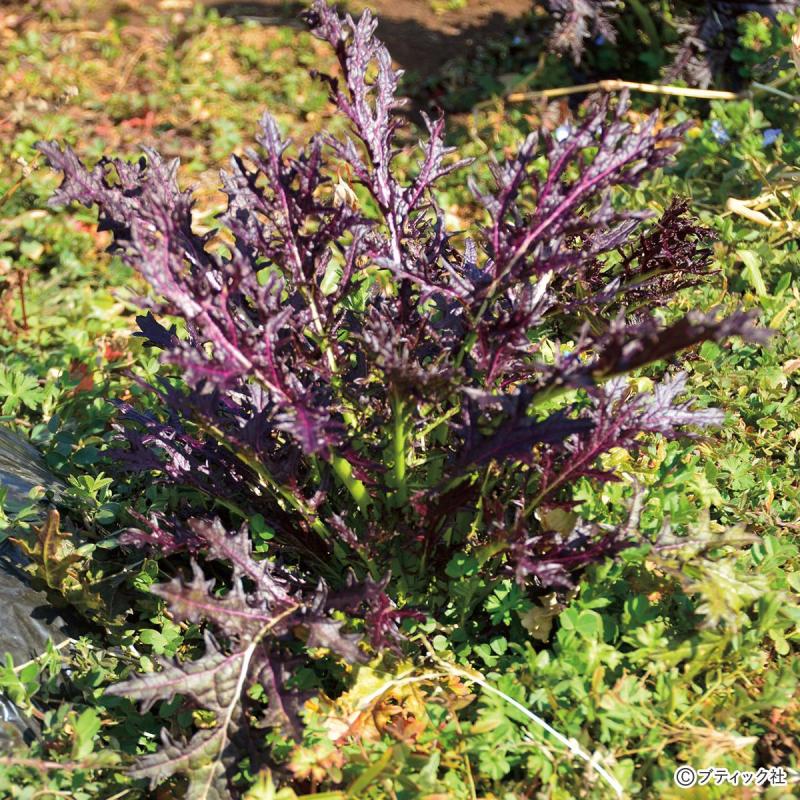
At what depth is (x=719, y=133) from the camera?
3.91 metres

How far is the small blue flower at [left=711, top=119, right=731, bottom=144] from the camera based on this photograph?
3.90 meters

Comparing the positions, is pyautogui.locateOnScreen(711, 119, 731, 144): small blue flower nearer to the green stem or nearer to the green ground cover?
the green ground cover

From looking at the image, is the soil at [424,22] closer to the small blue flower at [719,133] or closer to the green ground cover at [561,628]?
the small blue flower at [719,133]

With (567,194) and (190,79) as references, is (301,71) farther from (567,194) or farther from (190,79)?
(567,194)

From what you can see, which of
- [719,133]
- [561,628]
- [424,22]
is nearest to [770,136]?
[719,133]

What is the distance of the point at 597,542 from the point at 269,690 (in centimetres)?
80

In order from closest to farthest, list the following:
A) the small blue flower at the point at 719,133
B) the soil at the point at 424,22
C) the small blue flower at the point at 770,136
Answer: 1. the small blue flower at the point at 770,136
2. the small blue flower at the point at 719,133
3. the soil at the point at 424,22

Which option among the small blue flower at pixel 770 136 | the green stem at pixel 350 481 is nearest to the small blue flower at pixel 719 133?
the small blue flower at pixel 770 136

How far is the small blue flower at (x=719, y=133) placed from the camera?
390 centimetres

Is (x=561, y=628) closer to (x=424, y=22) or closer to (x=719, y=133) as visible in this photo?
(x=719, y=133)

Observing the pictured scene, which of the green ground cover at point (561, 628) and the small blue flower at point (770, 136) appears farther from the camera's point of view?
the small blue flower at point (770, 136)

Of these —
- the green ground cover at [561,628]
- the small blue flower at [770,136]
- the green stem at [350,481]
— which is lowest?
the green ground cover at [561,628]

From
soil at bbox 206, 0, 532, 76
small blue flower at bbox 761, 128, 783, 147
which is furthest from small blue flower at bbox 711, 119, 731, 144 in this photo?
soil at bbox 206, 0, 532, 76

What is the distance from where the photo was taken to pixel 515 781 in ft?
6.35
